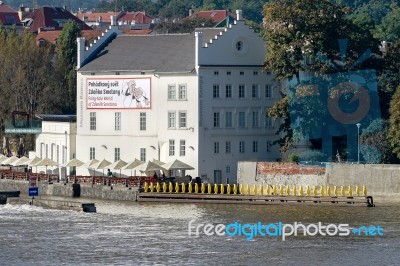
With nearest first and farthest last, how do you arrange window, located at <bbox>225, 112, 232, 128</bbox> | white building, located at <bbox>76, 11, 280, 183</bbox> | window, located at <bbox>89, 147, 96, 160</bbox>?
white building, located at <bbox>76, 11, 280, 183</bbox> < window, located at <bbox>225, 112, 232, 128</bbox> < window, located at <bbox>89, 147, 96, 160</bbox>

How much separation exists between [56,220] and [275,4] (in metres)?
21.6

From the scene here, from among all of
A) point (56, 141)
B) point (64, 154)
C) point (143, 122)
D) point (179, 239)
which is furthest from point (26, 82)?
point (179, 239)

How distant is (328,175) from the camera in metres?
98.6

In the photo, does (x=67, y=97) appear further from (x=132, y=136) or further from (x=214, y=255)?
(x=214, y=255)

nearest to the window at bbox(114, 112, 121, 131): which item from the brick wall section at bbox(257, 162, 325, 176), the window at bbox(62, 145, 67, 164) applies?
the window at bbox(62, 145, 67, 164)

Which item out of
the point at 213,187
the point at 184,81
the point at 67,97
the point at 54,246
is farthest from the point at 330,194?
the point at 67,97

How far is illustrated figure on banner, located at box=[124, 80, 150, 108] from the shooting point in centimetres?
10944

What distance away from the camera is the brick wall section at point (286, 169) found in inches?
3920

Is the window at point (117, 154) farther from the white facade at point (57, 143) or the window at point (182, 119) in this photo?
the window at point (182, 119)

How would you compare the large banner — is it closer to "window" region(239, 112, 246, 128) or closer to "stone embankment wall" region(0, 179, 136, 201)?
"window" region(239, 112, 246, 128)

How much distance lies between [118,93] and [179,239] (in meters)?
31.5

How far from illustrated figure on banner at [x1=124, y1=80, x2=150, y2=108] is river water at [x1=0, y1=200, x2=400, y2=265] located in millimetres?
13109

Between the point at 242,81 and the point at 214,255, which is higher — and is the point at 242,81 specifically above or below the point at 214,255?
above

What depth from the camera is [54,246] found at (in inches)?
3095
